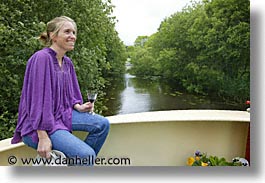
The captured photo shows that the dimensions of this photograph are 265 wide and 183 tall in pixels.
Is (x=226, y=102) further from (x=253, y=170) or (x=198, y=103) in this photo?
(x=253, y=170)

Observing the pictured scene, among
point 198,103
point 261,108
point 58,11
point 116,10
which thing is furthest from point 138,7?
point 261,108

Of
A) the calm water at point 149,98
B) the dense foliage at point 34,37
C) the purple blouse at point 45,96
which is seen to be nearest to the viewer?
the purple blouse at point 45,96

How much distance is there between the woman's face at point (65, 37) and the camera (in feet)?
5.76

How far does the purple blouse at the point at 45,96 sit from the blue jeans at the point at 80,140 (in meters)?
0.03

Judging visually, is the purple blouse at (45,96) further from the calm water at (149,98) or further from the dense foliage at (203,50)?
the dense foliage at (203,50)

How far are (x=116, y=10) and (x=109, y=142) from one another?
0.87 m

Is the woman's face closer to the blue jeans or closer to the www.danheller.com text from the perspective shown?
the blue jeans

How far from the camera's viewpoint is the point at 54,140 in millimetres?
1699

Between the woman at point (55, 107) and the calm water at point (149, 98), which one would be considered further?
the calm water at point (149, 98)

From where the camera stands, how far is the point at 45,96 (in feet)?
5.49

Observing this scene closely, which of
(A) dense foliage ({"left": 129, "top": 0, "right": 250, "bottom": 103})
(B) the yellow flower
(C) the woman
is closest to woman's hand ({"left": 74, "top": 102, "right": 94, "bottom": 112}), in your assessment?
(C) the woman

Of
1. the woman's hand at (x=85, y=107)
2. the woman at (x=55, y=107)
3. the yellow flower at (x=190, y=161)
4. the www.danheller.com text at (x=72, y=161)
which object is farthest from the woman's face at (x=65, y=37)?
the yellow flower at (x=190, y=161)

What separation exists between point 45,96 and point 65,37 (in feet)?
1.08

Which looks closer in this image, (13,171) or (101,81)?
(13,171)
